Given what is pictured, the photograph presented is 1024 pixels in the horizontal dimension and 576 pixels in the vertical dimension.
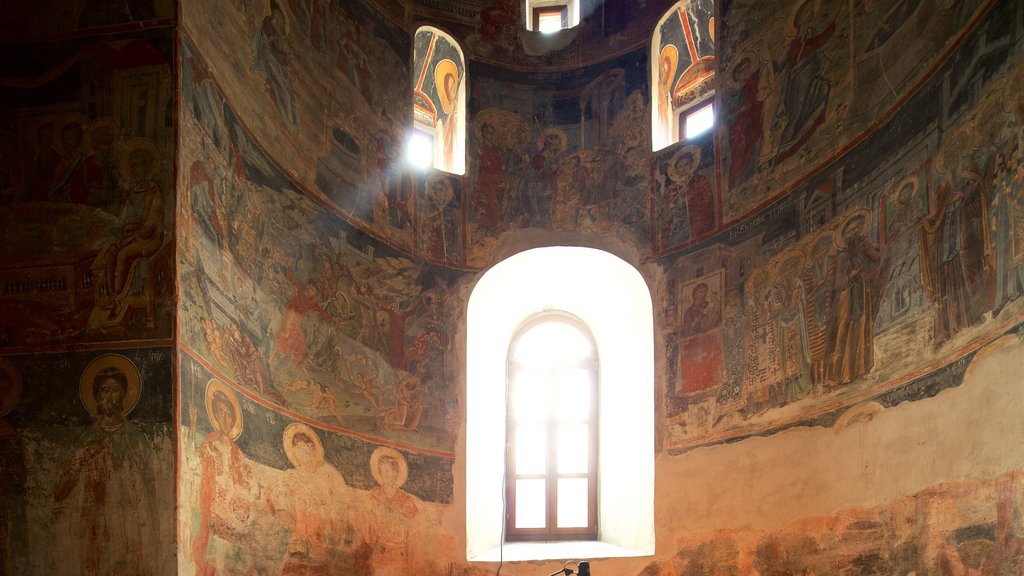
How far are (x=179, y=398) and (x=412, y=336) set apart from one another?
4.25 meters

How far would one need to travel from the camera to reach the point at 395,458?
36.8ft

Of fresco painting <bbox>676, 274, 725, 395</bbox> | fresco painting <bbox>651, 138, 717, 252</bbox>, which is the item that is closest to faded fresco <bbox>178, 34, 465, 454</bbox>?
fresco painting <bbox>651, 138, 717, 252</bbox>

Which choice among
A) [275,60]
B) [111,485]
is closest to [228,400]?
[111,485]

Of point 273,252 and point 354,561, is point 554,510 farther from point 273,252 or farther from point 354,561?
point 273,252

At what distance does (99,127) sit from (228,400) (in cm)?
237

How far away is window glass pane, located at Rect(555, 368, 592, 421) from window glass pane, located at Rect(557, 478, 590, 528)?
2.55ft

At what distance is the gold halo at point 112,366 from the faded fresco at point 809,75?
20.7ft

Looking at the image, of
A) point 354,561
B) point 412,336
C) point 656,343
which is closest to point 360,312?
point 412,336

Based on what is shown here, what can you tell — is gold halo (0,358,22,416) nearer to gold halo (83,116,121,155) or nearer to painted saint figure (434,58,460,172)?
gold halo (83,116,121,155)

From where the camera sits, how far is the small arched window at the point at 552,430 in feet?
41.5

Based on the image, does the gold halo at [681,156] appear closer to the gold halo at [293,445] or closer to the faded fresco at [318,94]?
the faded fresco at [318,94]

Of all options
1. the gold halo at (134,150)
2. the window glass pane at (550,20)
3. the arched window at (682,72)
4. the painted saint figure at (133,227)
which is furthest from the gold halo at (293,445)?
the window glass pane at (550,20)

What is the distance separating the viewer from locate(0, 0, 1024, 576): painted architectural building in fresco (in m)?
7.72

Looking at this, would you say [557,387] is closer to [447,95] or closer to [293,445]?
[447,95]
